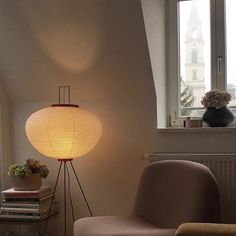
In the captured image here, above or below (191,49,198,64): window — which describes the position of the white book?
below

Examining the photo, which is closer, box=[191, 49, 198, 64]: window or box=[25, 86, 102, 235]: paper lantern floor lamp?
box=[25, 86, 102, 235]: paper lantern floor lamp

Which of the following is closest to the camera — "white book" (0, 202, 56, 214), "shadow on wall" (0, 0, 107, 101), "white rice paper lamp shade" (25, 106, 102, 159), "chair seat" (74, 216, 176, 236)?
"chair seat" (74, 216, 176, 236)

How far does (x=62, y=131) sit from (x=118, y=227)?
2.35 ft

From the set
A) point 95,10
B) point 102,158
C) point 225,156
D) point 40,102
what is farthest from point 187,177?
point 40,102

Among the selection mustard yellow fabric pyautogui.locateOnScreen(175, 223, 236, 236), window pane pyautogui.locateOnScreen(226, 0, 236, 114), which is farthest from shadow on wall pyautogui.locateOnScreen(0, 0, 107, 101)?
mustard yellow fabric pyautogui.locateOnScreen(175, 223, 236, 236)

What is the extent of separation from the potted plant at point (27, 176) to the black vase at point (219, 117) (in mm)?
1276

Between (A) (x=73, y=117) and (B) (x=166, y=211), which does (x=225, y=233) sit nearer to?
(B) (x=166, y=211)

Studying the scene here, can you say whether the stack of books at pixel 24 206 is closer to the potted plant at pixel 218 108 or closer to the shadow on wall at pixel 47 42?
the shadow on wall at pixel 47 42

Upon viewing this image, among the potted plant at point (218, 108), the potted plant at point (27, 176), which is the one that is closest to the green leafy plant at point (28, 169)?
the potted plant at point (27, 176)

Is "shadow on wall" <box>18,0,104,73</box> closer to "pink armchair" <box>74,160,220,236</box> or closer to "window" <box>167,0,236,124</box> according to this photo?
"window" <box>167,0,236,124</box>

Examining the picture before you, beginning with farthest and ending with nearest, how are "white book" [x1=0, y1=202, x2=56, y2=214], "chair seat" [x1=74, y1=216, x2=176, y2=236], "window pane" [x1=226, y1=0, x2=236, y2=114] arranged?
"window pane" [x1=226, y1=0, x2=236, y2=114] → "white book" [x1=0, y1=202, x2=56, y2=214] → "chair seat" [x1=74, y1=216, x2=176, y2=236]

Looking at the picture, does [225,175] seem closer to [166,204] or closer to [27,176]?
[166,204]

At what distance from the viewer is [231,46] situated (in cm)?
282

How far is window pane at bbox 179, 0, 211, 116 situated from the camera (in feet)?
9.43
